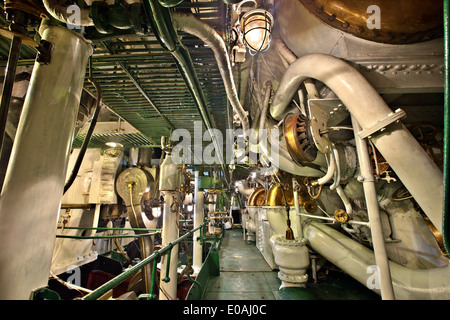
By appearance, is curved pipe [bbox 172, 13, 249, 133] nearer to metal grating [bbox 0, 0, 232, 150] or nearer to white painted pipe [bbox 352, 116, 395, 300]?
metal grating [bbox 0, 0, 232, 150]

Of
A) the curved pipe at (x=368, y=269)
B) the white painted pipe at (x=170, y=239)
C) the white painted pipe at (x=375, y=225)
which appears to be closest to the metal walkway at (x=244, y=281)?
the white painted pipe at (x=170, y=239)

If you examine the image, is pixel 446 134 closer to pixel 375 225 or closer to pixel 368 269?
pixel 375 225

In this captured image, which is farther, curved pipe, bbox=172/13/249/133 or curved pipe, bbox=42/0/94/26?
curved pipe, bbox=172/13/249/133

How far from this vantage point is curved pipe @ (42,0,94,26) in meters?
1.14

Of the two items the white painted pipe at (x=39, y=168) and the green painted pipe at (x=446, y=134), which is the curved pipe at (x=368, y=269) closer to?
the green painted pipe at (x=446, y=134)

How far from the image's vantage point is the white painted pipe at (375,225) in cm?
151

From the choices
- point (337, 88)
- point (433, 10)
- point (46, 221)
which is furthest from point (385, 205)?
point (46, 221)

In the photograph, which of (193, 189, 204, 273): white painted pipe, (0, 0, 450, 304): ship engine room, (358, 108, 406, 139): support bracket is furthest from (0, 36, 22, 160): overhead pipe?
(193, 189, 204, 273): white painted pipe

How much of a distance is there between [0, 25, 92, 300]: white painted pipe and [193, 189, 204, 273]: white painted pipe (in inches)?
204

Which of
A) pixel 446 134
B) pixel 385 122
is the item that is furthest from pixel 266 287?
pixel 446 134

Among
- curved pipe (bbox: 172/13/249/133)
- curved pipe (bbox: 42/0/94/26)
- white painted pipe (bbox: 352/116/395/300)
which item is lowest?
white painted pipe (bbox: 352/116/395/300)

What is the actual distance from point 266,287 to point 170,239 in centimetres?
229

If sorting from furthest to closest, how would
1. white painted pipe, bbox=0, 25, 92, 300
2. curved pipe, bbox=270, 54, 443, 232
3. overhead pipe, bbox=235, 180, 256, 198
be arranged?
overhead pipe, bbox=235, 180, 256, 198 → curved pipe, bbox=270, 54, 443, 232 → white painted pipe, bbox=0, 25, 92, 300

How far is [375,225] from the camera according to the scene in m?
1.59
